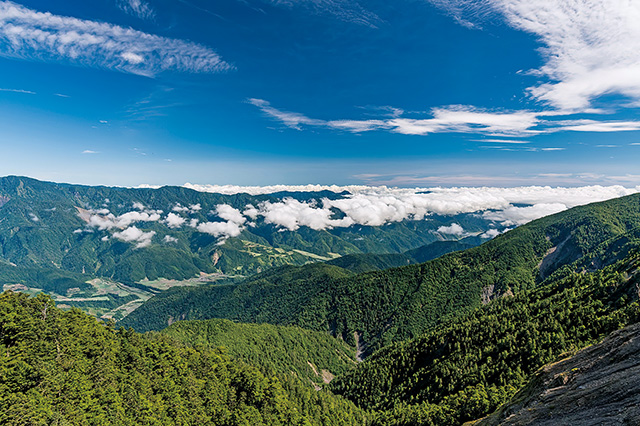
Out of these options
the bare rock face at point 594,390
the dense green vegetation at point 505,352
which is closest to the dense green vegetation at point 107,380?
the dense green vegetation at point 505,352

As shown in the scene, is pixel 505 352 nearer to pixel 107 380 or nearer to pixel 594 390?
pixel 594 390

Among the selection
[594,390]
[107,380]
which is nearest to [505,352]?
[594,390]

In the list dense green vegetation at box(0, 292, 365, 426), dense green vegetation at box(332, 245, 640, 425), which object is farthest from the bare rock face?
dense green vegetation at box(0, 292, 365, 426)

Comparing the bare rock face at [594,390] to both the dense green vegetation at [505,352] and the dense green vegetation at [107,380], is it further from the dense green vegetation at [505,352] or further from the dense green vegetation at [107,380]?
the dense green vegetation at [107,380]

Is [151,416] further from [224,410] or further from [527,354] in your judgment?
[527,354]

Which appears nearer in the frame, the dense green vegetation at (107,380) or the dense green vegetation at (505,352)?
the dense green vegetation at (107,380)

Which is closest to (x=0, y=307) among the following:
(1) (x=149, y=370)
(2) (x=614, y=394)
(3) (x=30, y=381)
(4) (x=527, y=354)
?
(3) (x=30, y=381)

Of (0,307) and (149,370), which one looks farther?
(149,370)
